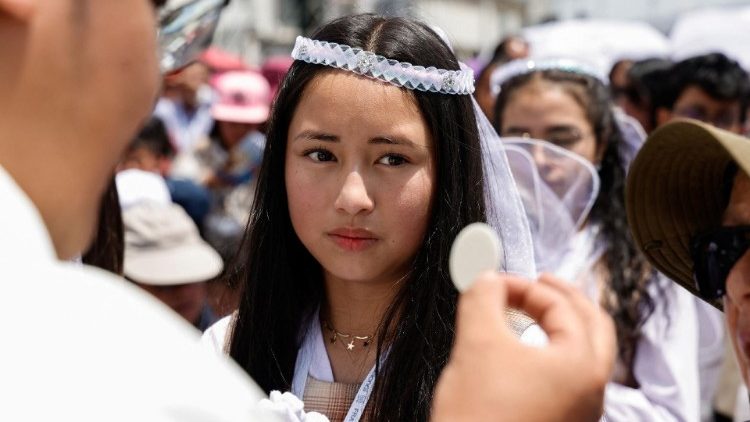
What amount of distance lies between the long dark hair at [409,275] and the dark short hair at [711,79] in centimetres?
334

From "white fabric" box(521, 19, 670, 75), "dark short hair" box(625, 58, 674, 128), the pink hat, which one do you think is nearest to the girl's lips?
"dark short hair" box(625, 58, 674, 128)

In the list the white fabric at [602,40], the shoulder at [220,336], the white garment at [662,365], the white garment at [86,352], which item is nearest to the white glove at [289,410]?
the shoulder at [220,336]

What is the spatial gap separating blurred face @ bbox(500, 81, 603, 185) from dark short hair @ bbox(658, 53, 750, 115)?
1.71 m

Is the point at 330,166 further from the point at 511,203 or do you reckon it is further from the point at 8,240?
the point at 8,240

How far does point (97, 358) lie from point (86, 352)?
0.01 meters

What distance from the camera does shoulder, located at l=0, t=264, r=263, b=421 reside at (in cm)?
72

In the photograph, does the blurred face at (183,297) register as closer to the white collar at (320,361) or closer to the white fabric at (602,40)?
the white collar at (320,361)

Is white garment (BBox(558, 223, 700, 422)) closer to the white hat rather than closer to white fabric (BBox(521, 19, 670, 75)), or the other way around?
the white hat

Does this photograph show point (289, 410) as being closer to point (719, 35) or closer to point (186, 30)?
point (186, 30)

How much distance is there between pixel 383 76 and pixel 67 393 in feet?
4.95

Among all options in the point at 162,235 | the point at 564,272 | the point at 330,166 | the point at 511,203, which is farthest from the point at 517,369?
the point at 162,235

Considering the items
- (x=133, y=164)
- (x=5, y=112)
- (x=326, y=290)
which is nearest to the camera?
(x=5, y=112)

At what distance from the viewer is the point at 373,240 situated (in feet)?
6.86

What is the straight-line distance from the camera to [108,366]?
29.6 inches
